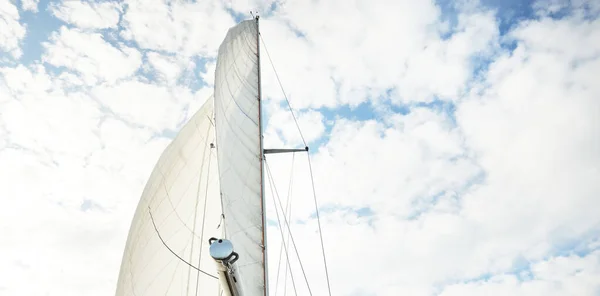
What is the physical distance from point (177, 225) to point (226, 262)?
3.99 metres

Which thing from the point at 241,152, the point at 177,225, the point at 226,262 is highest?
the point at 241,152

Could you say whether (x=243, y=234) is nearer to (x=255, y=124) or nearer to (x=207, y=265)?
(x=207, y=265)

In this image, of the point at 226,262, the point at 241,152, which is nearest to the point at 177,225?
the point at 241,152

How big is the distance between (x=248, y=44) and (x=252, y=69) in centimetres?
101

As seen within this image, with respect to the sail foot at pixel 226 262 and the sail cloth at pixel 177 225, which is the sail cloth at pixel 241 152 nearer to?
the sail cloth at pixel 177 225

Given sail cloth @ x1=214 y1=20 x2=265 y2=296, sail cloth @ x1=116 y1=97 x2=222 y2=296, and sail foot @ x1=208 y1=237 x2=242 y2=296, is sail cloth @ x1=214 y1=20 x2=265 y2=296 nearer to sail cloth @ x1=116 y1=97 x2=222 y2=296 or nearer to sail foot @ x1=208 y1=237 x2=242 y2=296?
sail cloth @ x1=116 y1=97 x2=222 y2=296

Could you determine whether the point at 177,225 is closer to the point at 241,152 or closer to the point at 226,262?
the point at 241,152

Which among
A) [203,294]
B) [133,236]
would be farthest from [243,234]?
[133,236]

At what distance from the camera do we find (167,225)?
6.55 meters

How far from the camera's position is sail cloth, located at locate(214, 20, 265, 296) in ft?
18.2

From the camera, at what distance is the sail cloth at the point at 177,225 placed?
19.5 ft

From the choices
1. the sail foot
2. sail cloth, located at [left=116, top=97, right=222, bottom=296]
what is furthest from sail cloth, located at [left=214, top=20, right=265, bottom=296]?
the sail foot

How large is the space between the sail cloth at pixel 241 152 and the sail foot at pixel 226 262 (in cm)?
147

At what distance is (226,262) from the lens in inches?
114
